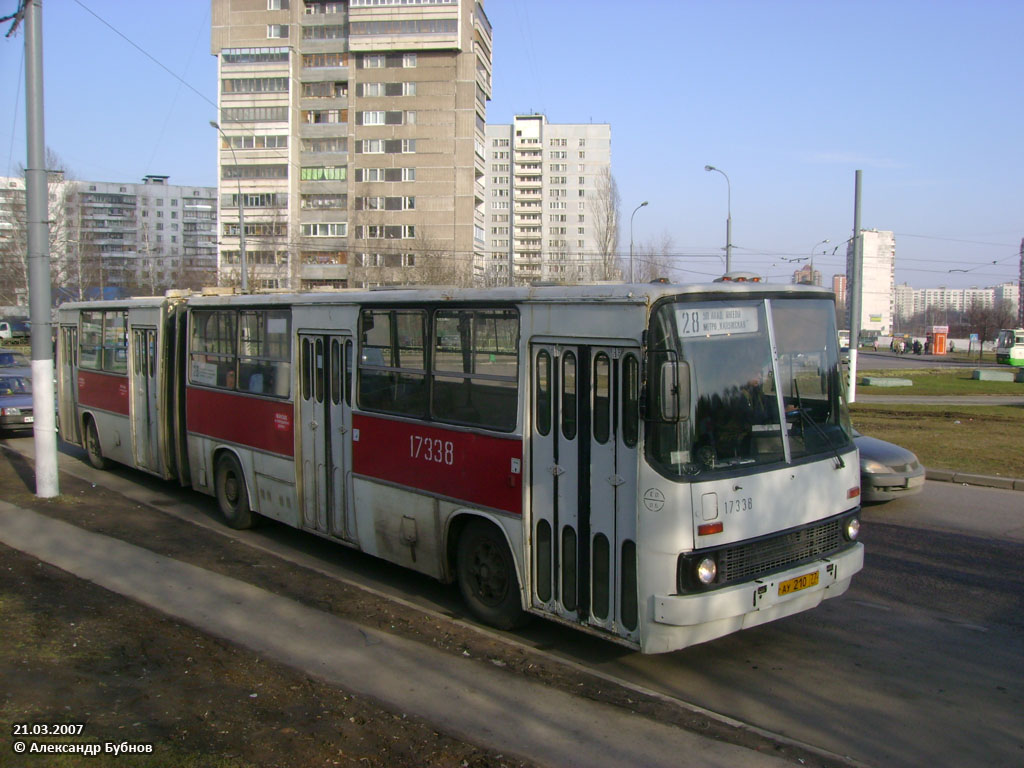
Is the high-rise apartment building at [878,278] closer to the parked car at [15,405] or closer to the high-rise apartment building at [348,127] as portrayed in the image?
the high-rise apartment building at [348,127]

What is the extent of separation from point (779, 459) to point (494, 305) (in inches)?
97.6

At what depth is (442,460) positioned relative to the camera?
7133 mm

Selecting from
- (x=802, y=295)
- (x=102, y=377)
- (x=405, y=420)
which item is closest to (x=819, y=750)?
(x=802, y=295)

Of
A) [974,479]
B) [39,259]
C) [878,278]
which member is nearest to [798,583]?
[974,479]

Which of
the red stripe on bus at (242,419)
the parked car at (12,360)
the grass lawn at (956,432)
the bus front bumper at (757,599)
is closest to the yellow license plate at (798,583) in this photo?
the bus front bumper at (757,599)

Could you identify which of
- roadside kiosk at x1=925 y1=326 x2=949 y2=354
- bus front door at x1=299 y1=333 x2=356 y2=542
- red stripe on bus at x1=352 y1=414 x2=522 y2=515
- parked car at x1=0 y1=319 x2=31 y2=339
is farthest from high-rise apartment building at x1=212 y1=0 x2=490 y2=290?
red stripe on bus at x1=352 y1=414 x2=522 y2=515

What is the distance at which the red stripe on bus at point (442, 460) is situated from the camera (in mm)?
6488

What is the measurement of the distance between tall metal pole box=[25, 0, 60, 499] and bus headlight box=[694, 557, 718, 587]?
9380mm

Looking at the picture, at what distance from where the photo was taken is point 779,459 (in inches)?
229

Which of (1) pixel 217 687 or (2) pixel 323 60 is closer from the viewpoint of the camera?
(1) pixel 217 687

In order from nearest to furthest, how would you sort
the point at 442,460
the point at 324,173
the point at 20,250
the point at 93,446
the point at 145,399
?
1. the point at 442,460
2. the point at 145,399
3. the point at 93,446
4. the point at 20,250
5. the point at 324,173

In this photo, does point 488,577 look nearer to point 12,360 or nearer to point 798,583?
point 798,583

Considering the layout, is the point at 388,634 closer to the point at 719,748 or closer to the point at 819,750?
the point at 719,748

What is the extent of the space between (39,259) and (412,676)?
8638mm
